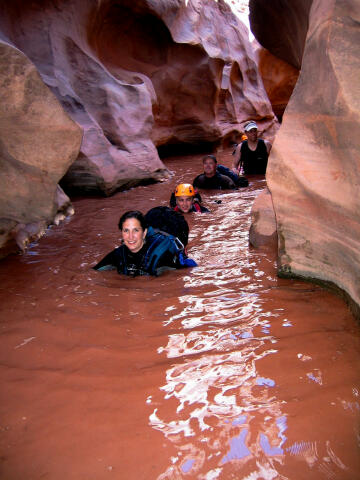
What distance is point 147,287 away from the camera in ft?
12.4

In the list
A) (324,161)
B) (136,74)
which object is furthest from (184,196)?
(136,74)

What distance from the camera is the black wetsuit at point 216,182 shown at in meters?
Answer: 8.31

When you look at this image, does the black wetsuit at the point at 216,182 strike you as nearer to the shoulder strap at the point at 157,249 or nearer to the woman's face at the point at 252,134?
the woman's face at the point at 252,134

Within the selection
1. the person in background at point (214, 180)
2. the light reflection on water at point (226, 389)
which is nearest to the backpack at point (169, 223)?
the light reflection on water at point (226, 389)


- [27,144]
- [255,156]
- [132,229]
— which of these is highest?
[27,144]

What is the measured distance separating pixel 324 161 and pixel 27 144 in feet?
9.25

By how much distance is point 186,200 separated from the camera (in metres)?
6.55

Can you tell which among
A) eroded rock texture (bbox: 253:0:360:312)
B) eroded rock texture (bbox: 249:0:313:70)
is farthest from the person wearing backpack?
eroded rock texture (bbox: 249:0:313:70)

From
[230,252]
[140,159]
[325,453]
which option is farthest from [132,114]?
[325,453]

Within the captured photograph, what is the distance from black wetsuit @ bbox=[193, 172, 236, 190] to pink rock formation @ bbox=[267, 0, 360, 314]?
16.0 ft

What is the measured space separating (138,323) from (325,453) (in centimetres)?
161

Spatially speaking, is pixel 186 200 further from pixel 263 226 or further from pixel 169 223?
pixel 263 226

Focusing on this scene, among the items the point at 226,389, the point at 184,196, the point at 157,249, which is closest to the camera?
the point at 226,389

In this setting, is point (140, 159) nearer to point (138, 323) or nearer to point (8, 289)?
point (8, 289)
